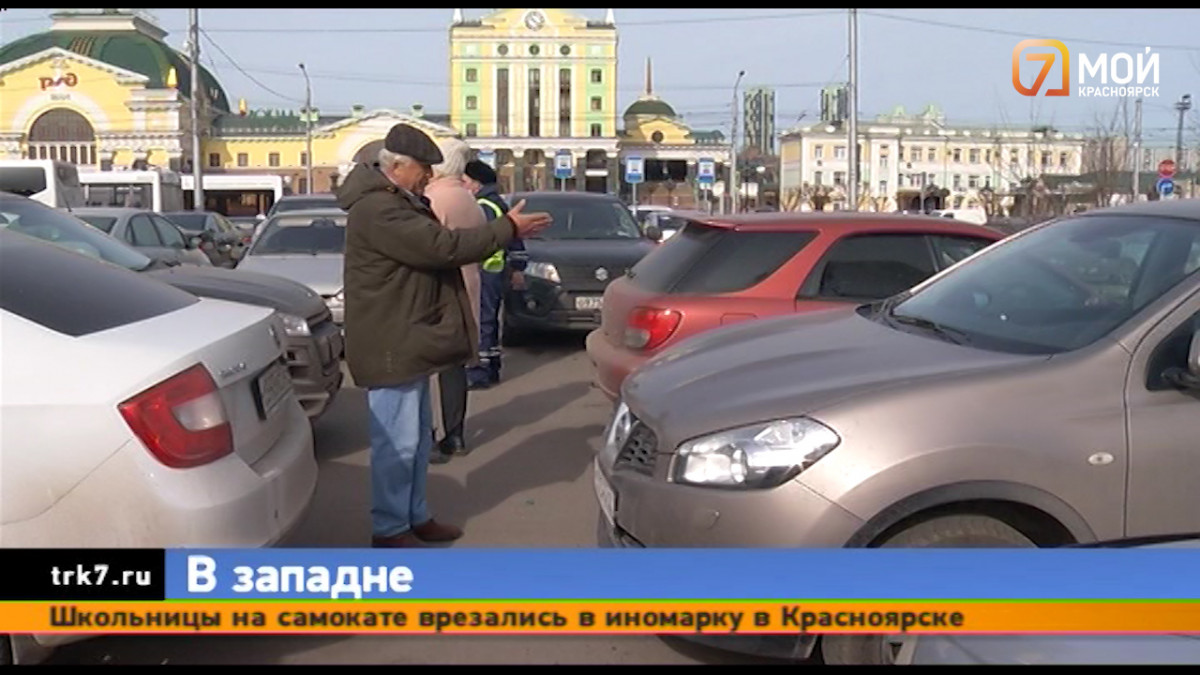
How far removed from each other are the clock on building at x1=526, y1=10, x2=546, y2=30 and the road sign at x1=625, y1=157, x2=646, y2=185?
578cm

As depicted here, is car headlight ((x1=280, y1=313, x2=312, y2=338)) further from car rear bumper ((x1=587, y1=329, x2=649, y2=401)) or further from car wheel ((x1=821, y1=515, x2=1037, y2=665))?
car wheel ((x1=821, y1=515, x2=1037, y2=665))

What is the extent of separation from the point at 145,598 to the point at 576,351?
8.06m

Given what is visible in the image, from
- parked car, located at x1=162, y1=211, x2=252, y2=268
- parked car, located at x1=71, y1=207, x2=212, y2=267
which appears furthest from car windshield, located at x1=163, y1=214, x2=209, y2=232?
parked car, located at x1=71, y1=207, x2=212, y2=267

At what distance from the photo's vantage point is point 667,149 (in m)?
14.6

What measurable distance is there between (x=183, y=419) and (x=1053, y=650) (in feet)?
8.29

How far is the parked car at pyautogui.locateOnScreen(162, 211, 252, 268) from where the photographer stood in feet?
47.4

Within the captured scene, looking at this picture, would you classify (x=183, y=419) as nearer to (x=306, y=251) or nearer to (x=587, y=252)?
(x=587, y=252)

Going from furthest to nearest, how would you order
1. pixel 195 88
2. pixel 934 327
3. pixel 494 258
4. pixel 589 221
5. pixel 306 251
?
1. pixel 589 221
2. pixel 306 251
3. pixel 195 88
4. pixel 494 258
5. pixel 934 327

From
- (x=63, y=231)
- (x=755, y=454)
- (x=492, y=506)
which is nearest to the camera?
(x=755, y=454)

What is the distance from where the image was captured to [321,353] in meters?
6.81

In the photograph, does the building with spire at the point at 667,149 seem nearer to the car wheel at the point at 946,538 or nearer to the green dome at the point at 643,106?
the green dome at the point at 643,106

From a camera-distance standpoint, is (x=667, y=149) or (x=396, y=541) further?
(x=667, y=149)

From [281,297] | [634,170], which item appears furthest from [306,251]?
[281,297]

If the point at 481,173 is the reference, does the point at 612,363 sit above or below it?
below
